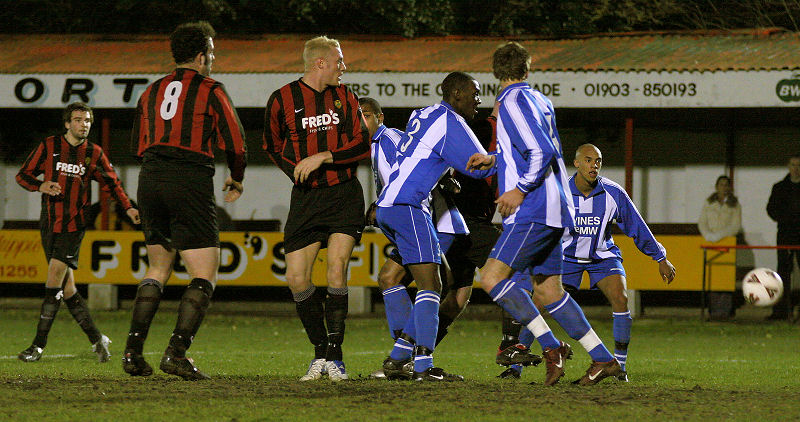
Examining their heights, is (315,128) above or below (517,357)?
above

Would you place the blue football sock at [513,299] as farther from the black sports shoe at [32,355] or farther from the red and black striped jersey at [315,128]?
the black sports shoe at [32,355]

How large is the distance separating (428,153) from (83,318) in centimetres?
421

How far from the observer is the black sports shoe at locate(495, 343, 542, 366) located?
6.92 m

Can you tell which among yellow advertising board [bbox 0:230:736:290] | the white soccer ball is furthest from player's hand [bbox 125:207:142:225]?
yellow advertising board [bbox 0:230:736:290]

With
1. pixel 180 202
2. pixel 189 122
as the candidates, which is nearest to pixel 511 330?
pixel 180 202

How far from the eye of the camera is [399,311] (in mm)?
7559

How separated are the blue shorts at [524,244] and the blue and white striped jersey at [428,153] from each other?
1.66 ft

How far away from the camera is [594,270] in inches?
323

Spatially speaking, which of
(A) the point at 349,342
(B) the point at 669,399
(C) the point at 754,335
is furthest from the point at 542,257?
(C) the point at 754,335

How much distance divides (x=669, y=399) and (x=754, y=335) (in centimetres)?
803

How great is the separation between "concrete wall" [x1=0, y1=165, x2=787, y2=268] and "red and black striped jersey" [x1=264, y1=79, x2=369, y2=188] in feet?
38.3

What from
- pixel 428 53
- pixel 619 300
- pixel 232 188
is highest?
pixel 428 53

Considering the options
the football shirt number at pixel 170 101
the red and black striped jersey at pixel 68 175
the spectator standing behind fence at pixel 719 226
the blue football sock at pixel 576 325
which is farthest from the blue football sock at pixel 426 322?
the spectator standing behind fence at pixel 719 226

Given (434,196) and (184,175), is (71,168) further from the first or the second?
(434,196)
